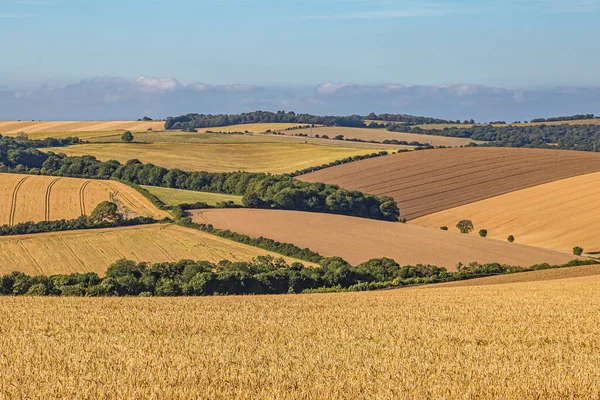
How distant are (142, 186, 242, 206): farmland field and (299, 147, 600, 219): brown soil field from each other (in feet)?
65.0

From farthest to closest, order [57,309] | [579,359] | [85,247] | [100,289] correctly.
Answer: [85,247] → [100,289] → [57,309] → [579,359]

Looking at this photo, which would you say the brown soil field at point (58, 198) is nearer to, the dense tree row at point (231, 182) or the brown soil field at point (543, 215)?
the dense tree row at point (231, 182)

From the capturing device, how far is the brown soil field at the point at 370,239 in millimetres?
67250

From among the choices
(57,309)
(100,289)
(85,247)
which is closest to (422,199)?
(85,247)

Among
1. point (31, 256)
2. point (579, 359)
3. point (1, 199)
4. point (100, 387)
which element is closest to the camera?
point (100, 387)

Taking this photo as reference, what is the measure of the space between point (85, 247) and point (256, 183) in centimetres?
4178

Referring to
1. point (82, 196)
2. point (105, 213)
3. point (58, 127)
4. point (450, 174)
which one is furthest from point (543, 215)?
point (58, 127)

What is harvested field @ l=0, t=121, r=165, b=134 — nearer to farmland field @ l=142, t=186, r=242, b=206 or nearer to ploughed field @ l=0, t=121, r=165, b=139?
ploughed field @ l=0, t=121, r=165, b=139

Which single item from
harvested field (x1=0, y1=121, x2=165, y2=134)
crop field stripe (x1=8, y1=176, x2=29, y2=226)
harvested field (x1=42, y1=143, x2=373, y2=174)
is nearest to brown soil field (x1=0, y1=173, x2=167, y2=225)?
crop field stripe (x1=8, y1=176, x2=29, y2=226)

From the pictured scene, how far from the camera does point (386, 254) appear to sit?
68.8 metres

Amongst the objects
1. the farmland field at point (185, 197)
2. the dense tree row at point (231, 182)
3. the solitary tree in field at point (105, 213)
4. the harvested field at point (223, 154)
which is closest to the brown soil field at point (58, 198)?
the solitary tree in field at point (105, 213)

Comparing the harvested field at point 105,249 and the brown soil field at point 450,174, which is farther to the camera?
the brown soil field at point 450,174

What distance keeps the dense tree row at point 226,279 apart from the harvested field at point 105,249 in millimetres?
5773

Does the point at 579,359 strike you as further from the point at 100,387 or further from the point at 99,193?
the point at 99,193
